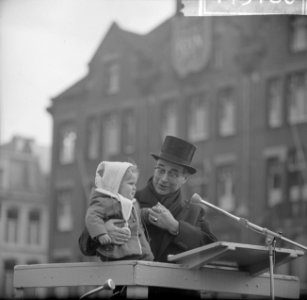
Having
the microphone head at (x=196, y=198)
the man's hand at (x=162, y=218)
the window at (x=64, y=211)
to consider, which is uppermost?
the window at (x=64, y=211)

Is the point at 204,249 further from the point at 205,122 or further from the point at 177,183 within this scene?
the point at 205,122

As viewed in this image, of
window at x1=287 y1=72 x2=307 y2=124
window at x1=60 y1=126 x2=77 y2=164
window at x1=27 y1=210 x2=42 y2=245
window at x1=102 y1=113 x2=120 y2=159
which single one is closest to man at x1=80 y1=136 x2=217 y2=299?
window at x1=287 y1=72 x2=307 y2=124

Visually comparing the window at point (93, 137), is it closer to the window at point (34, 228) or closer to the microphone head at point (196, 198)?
the window at point (34, 228)

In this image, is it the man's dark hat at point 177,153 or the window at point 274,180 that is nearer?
the man's dark hat at point 177,153

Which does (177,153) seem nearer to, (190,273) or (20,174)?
(190,273)

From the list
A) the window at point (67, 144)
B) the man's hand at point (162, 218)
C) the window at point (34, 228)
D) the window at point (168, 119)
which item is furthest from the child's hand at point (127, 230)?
the window at point (67, 144)

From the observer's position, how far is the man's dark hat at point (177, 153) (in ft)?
15.3

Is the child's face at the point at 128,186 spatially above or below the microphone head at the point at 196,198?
above

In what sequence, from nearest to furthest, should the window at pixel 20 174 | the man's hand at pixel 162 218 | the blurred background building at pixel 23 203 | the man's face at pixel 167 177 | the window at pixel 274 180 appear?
the man's hand at pixel 162 218 → the man's face at pixel 167 177 → the window at pixel 274 180 → the blurred background building at pixel 23 203 → the window at pixel 20 174

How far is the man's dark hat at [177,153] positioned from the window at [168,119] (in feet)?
77.6

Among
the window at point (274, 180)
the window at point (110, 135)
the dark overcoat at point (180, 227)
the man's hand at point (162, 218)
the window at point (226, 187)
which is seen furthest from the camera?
the window at point (110, 135)

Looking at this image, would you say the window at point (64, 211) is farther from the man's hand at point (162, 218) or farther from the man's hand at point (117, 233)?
the man's hand at point (117, 233)

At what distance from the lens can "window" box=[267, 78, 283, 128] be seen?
25.6m

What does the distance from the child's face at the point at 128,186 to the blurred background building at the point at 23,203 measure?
1990 cm
